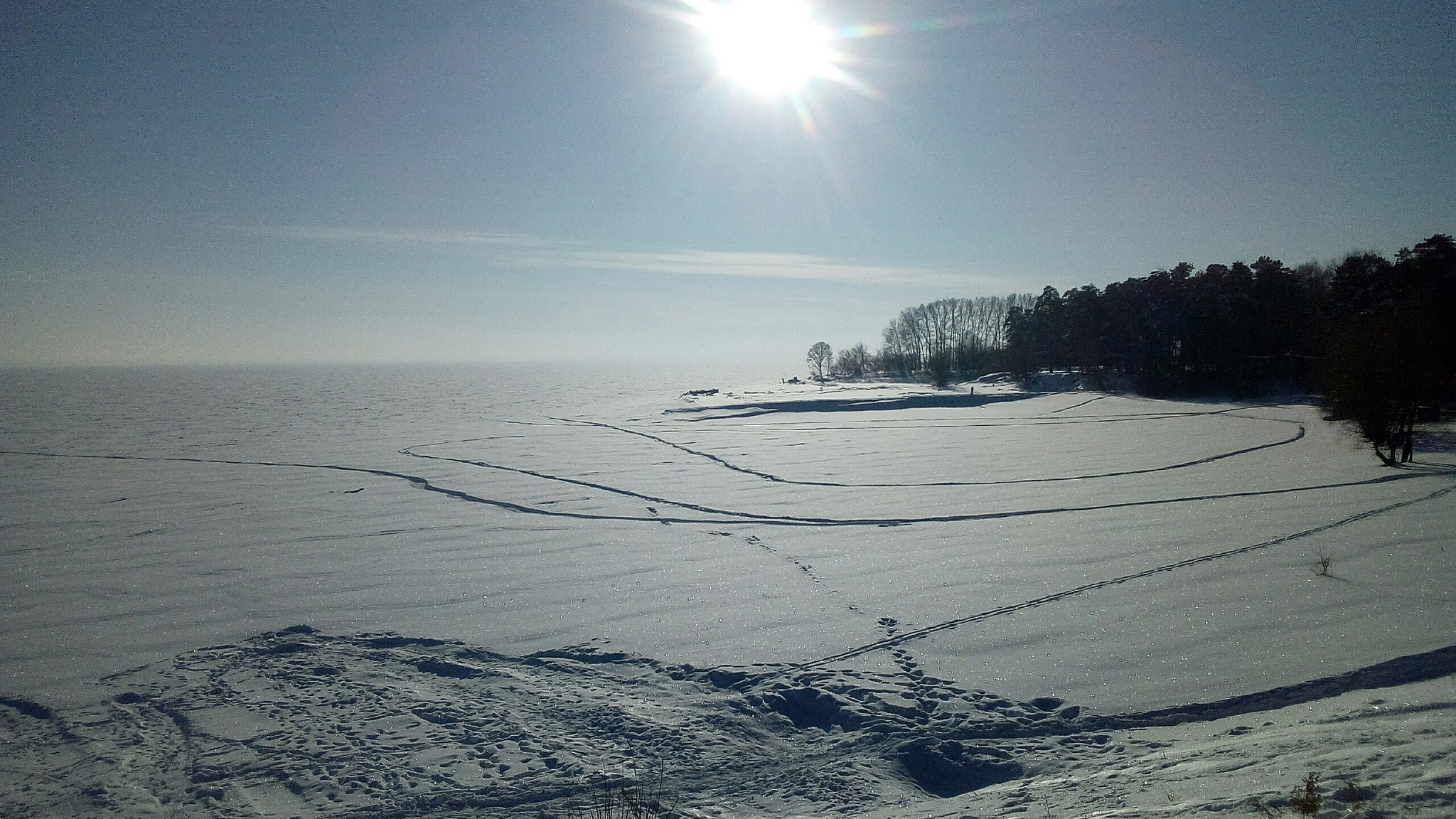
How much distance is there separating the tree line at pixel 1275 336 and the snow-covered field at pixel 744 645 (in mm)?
1932

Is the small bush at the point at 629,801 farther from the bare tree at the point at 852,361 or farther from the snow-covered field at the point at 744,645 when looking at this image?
the bare tree at the point at 852,361

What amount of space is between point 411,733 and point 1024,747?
4085 mm

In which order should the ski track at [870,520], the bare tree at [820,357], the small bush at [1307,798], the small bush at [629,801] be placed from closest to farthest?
the small bush at [1307,798] < the small bush at [629,801] < the ski track at [870,520] < the bare tree at [820,357]

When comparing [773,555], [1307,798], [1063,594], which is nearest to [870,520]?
[773,555]

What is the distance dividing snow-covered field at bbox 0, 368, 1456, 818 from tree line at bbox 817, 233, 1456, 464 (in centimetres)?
193

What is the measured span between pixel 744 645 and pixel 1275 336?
4185cm

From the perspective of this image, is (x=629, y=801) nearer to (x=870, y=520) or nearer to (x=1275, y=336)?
(x=870, y=520)

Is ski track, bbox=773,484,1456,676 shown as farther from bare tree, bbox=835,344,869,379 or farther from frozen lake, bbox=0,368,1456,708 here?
bare tree, bbox=835,344,869,379

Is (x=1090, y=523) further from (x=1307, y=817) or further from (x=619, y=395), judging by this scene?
(x=619, y=395)

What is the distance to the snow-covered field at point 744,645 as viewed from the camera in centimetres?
414

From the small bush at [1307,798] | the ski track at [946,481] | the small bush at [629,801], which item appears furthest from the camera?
the ski track at [946,481]

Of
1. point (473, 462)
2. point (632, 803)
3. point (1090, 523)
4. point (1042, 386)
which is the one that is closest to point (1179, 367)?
point (1042, 386)

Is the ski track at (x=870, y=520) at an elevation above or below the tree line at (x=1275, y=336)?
below

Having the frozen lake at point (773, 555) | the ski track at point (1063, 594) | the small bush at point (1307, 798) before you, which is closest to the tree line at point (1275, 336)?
the frozen lake at point (773, 555)
